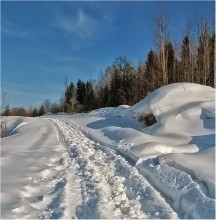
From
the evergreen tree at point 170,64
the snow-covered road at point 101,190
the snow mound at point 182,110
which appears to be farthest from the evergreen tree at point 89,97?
the snow-covered road at point 101,190

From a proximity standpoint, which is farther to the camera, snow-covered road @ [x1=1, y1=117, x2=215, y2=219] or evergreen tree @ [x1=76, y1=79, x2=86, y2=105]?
evergreen tree @ [x1=76, y1=79, x2=86, y2=105]

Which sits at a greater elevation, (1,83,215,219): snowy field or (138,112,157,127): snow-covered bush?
(138,112,157,127): snow-covered bush

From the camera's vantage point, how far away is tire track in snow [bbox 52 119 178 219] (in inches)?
195

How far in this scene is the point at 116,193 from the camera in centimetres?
592

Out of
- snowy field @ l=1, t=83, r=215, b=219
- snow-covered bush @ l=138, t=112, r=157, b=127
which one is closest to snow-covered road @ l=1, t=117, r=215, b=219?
snowy field @ l=1, t=83, r=215, b=219

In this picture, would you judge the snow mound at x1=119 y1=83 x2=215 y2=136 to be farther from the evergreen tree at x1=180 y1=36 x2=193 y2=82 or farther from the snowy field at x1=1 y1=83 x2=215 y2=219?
the evergreen tree at x1=180 y1=36 x2=193 y2=82

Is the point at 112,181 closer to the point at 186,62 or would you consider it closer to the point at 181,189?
the point at 181,189

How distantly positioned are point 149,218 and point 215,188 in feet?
4.49

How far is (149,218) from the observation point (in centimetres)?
479

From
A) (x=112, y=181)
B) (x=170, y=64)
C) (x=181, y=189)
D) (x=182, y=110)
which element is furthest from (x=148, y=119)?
(x=170, y=64)

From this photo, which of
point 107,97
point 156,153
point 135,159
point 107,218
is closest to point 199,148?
point 156,153

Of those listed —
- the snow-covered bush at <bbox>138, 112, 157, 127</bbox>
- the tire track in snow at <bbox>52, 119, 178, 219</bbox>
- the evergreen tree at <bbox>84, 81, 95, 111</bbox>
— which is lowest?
the tire track in snow at <bbox>52, 119, 178, 219</bbox>

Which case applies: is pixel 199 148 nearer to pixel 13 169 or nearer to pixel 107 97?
pixel 13 169

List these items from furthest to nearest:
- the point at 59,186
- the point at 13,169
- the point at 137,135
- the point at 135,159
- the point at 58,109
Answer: the point at 58,109 → the point at 137,135 → the point at 135,159 → the point at 13,169 → the point at 59,186
